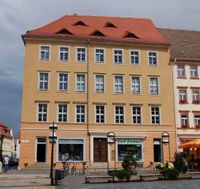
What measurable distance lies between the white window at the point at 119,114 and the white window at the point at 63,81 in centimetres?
608

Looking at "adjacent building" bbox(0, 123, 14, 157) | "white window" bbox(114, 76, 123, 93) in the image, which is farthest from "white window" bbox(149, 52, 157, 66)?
"adjacent building" bbox(0, 123, 14, 157)

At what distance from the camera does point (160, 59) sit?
149 feet

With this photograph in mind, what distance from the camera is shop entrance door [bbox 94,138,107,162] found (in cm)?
4225

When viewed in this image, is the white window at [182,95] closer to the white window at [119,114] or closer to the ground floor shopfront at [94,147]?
the ground floor shopfront at [94,147]

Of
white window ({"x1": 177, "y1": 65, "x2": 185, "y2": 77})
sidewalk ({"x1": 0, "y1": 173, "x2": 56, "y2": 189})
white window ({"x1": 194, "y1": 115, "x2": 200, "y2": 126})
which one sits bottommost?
sidewalk ({"x1": 0, "y1": 173, "x2": 56, "y2": 189})

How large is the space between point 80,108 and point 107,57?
22.0ft

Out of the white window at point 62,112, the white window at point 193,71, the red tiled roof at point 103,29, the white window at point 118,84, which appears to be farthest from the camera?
the white window at point 193,71

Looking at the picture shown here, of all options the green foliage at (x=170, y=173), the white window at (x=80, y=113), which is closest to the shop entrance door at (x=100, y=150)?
the white window at (x=80, y=113)

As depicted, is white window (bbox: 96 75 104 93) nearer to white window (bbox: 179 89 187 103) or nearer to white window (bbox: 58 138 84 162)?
white window (bbox: 58 138 84 162)

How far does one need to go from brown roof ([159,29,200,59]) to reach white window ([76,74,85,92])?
10.9 metres

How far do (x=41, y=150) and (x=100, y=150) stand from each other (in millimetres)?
6290

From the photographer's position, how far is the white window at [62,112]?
138 ft

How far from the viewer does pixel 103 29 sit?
47.0 metres

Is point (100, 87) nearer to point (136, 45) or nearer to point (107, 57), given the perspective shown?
point (107, 57)
